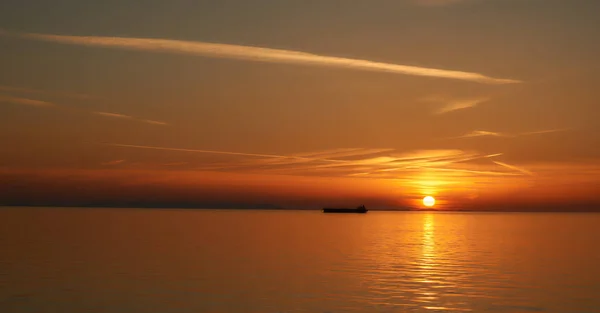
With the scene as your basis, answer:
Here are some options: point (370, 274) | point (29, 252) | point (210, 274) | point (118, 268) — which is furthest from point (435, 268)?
point (29, 252)

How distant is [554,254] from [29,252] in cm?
5914

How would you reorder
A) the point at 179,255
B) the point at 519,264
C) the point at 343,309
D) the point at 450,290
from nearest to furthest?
the point at 343,309 → the point at 450,290 → the point at 519,264 → the point at 179,255

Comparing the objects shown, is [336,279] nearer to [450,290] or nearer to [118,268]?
[450,290]

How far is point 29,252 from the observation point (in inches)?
2719

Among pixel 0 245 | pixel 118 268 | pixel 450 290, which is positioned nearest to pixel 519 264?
pixel 450 290

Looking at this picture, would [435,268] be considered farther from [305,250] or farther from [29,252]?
[29,252]

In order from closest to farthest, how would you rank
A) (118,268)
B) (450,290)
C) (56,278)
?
(450,290), (56,278), (118,268)

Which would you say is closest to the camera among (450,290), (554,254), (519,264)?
(450,290)

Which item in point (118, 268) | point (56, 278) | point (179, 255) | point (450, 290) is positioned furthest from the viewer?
point (179, 255)

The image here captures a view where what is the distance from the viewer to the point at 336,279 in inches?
1907

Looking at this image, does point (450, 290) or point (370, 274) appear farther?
point (370, 274)

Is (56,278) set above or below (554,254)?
below

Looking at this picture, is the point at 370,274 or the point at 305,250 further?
the point at 305,250

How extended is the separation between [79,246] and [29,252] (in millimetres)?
11031
